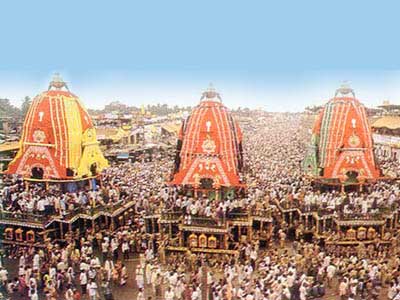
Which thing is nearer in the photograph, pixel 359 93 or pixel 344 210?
pixel 359 93

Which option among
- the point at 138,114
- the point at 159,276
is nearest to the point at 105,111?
the point at 138,114

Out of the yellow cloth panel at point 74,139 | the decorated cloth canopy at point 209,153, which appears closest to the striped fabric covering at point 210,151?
the decorated cloth canopy at point 209,153

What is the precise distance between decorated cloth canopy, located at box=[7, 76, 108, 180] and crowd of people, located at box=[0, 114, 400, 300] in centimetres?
14

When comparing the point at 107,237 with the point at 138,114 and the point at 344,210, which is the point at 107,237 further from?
the point at 344,210

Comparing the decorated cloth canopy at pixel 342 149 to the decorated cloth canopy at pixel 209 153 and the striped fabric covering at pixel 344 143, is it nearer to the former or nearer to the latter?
the striped fabric covering at pixel 344 143

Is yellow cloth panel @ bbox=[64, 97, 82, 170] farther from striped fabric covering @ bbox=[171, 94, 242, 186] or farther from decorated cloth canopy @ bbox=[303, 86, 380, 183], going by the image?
decorated cloth canopy @ bbox=[303, 86, 380, 183]

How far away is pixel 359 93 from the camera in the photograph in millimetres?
4910

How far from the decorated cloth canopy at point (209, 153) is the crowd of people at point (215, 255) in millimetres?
102

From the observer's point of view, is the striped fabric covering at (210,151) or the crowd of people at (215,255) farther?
the striped fabric covering at (210,151)

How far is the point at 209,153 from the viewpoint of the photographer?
5215 millimetres

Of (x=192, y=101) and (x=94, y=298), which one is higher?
(x=192, y=101)

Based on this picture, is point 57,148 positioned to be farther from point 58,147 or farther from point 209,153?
point 209,153

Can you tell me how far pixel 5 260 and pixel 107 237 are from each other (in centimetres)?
94

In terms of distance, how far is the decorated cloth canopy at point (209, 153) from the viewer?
5.16 m
